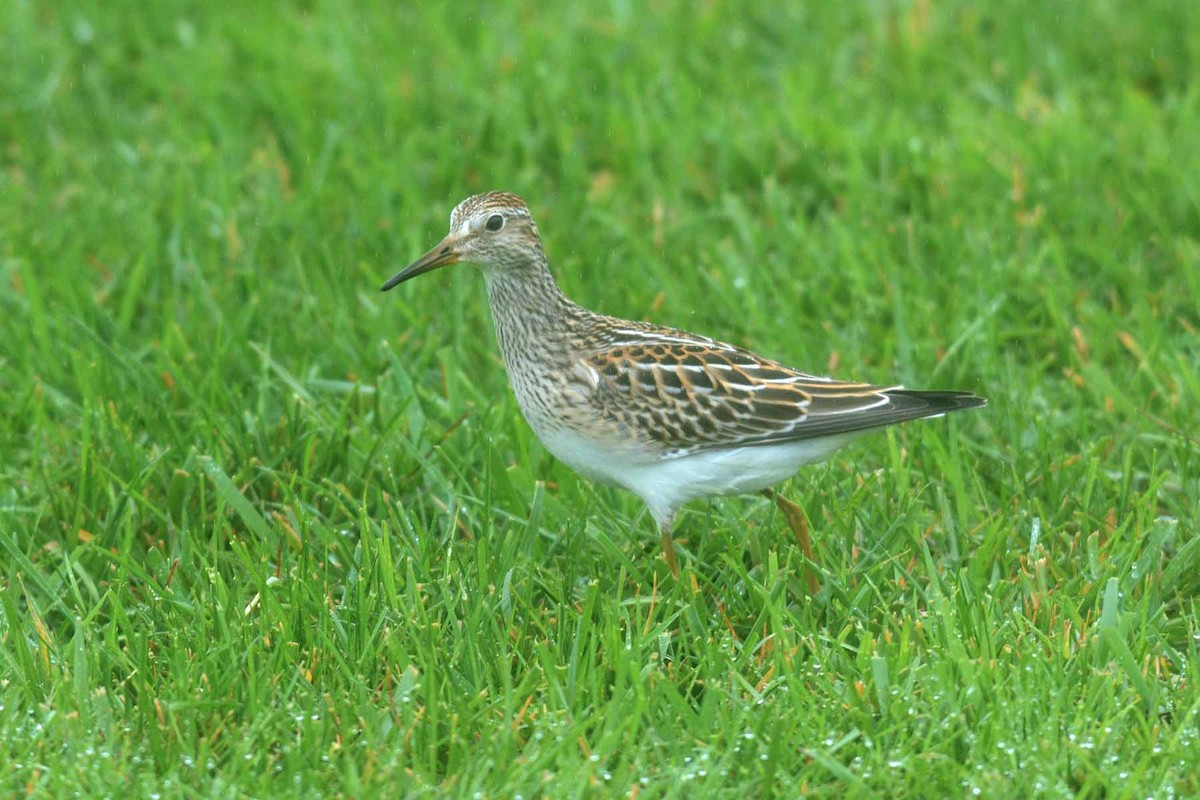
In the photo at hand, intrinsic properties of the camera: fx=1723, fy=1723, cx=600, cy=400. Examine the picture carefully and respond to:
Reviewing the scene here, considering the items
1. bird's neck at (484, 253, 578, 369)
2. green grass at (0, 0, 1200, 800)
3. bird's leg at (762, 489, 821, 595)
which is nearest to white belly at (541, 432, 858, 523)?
bird's leg at (762, 489, 821, 595)

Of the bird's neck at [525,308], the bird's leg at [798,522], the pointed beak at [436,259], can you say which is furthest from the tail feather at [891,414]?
the pointed beak at [436,259]

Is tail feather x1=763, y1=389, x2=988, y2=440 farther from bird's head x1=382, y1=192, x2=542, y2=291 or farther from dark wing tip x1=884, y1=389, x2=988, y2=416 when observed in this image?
bird's head x1=382, y1=192, x2=542, y2=291

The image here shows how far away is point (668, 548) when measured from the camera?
5656 millimetres

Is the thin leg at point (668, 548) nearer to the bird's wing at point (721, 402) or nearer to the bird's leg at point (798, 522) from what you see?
the bird's wing at point (721, 402)

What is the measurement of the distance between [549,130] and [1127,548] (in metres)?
4.61

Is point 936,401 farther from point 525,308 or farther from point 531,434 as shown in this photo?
point 531,434

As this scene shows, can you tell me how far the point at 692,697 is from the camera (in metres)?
5.07

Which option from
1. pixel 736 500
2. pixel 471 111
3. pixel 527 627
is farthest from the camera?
pixel 471 111

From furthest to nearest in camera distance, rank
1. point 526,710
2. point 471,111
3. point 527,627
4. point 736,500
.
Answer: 1. point 471,111
2. point 736,500
3. point 527,627
4. point 526,710

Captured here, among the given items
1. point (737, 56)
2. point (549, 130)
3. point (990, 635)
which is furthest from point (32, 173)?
point (990, 635)

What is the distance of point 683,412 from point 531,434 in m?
1.16

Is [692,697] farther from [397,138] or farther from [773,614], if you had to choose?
[397,138]

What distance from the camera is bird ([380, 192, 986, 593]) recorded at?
5578mm

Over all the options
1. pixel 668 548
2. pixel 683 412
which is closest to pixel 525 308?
pixel 683 412
